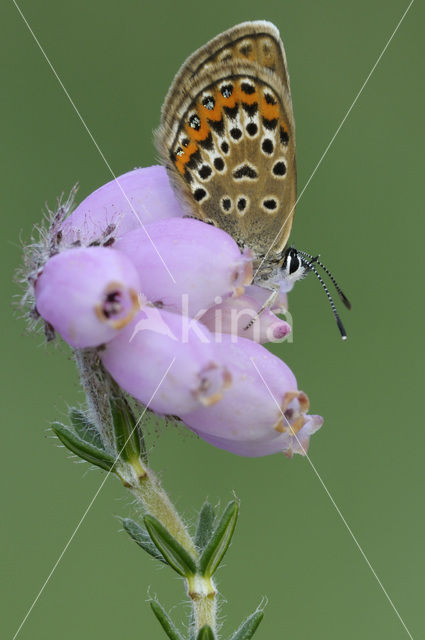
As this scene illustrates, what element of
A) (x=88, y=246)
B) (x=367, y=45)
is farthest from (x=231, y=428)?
(x=367, y=45)

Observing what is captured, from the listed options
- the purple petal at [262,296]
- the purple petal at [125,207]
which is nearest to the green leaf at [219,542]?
the purple petal at [262,296]

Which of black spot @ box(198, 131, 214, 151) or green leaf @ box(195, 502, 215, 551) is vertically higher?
→ black spot @ box(198, 131, 214, 151)

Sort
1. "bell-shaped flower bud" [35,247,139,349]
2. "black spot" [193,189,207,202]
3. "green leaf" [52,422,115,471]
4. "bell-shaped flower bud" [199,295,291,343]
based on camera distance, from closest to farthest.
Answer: "bell-shaped flower bud" [35,247,139,349], "bell-shaped flower bud" [199,295,291,343], "green leaf" [52,422,115,471], "black spot" [193,189,207,202]

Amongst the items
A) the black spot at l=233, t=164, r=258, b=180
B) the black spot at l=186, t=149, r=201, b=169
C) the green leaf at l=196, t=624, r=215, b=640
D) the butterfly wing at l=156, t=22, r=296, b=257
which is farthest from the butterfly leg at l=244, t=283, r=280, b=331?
the green leaf at l=196, t=624, r=215, b=640

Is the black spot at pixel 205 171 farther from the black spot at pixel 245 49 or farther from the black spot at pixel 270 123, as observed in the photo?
the black spot at pixel 245 49

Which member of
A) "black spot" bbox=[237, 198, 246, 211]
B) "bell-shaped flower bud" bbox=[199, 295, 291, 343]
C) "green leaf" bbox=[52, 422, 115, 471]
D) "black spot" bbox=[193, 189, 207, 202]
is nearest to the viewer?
"bell-shaped flower bud" bbox=[199, 295, 291, 343]

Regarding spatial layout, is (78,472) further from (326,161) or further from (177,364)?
(177,364)

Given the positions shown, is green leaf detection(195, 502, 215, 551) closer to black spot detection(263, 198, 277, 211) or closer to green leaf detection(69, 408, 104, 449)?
green leaf detection(69, 408, 104, 449)

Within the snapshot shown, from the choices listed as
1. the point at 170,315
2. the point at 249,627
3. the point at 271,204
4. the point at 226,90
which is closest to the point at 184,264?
the point at 170,315
